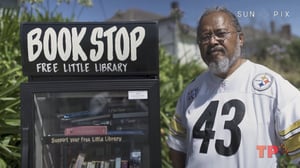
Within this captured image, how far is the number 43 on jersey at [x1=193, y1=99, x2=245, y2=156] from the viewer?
2.20 m

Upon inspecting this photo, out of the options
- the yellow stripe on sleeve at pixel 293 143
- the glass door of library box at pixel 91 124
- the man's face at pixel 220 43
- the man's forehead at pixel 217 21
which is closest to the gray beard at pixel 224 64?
the man's face at pixel 220 43

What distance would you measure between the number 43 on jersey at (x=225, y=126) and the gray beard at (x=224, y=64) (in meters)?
0.16

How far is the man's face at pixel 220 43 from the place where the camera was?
89.0 inches

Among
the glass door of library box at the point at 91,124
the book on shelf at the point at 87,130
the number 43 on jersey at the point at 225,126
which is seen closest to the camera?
the number 43 on jersey at the point at 225,126

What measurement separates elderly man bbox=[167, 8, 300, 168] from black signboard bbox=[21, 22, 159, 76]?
33cm

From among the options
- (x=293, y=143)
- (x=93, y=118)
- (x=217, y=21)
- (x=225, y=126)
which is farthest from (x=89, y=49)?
(x=293, y=143)

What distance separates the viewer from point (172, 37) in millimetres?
8594

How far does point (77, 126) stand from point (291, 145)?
121 cm

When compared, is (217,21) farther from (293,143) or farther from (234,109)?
(293,143)

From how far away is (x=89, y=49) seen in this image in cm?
246

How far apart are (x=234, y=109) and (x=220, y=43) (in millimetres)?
346

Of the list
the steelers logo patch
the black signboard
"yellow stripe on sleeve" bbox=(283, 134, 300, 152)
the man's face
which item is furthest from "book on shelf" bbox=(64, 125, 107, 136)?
"yellow stripe on sleeve" bbox=(283, 134, 300, 152)

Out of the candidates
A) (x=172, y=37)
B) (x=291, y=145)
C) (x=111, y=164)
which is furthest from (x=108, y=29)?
(x=172, y=37)

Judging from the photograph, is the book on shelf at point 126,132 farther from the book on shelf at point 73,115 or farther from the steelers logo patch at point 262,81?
the steelers logo patch at point 262,81
